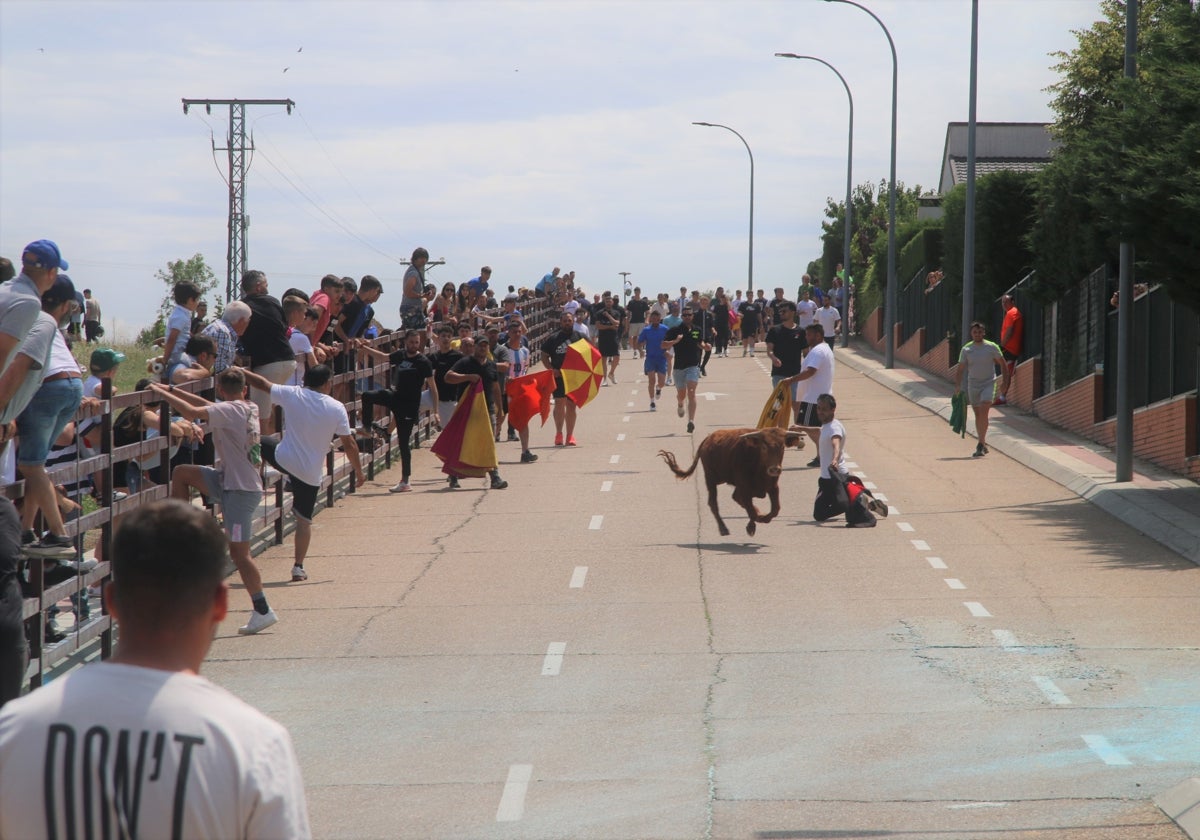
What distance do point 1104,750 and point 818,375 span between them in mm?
11582

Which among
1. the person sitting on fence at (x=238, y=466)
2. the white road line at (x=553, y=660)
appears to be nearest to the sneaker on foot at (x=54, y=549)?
the person sitting on fence at (x=238, y=466)

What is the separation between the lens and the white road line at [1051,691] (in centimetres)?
856

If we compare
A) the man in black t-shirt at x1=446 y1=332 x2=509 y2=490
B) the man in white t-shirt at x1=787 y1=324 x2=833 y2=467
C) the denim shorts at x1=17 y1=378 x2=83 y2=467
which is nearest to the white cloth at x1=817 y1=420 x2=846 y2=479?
the man in white t-shirt at x1=787 y1=324 x2=833 y2=467

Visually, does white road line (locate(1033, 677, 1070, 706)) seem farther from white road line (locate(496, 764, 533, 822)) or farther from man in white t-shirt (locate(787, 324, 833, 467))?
man in white t-shirt (locate(787, 324, 833, 467))

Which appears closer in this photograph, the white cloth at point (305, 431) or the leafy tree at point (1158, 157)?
the white cloth at point (305, 431)

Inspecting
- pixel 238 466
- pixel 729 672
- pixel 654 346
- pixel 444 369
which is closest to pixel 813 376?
pixel 444 369

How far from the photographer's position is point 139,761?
2676 mm

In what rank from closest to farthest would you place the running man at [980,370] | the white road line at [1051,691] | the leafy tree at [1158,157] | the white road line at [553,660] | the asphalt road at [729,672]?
the asphalt road at [729,672], the white road line at [1051,691], the white road line at [553,660], the leafy tree at [1158,157], the running man at [980,370]

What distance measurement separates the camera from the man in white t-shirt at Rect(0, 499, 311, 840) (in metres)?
2.68

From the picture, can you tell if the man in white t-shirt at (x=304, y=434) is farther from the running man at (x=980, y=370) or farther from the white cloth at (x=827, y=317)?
the white cloth at (x=827, y=317)

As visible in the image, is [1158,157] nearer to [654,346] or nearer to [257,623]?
[257,623]

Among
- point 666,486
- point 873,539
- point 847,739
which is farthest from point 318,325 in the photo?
point 847,739

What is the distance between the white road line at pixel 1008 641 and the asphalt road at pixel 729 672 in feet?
0.11

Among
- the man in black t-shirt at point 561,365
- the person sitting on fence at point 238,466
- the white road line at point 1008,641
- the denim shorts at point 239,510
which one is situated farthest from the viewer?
A: the man in black t-shirt at point 561,365
